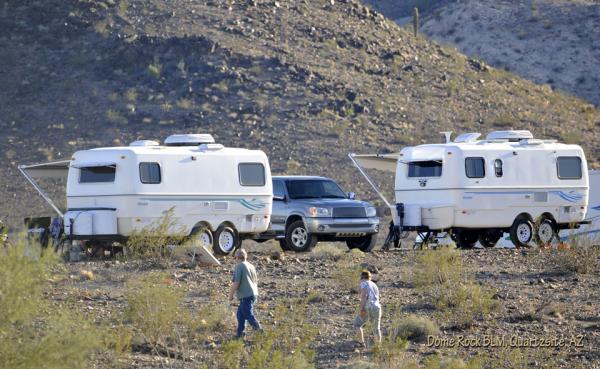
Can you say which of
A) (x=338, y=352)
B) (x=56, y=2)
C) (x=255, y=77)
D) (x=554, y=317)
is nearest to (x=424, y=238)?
(x=554, y=317)

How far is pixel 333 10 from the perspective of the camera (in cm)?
5594

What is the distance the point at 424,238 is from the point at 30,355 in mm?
17565

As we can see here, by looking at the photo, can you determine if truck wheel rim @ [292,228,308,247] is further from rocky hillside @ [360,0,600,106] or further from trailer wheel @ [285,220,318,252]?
rocky hillside @ [360,0,600,106]

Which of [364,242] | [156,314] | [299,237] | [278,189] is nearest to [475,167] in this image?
[364,242]

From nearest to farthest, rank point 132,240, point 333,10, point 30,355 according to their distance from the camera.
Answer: point 30,355 < point 132,240 < point 333,10

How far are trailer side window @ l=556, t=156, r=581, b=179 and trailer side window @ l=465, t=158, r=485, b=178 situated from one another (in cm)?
220

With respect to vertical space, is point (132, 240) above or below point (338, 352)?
above

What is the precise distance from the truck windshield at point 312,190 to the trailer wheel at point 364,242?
1015mm

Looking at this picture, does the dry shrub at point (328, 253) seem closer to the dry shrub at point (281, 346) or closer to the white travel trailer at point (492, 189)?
the white travel trailer at point (492, 189)

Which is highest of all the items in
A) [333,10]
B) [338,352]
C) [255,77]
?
[333,10]

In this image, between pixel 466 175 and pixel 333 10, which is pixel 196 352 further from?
pixel 333 10

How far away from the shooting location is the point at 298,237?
91.5ft

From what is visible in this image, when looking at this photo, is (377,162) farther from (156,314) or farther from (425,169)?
(156,314)

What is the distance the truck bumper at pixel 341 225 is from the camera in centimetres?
2748
